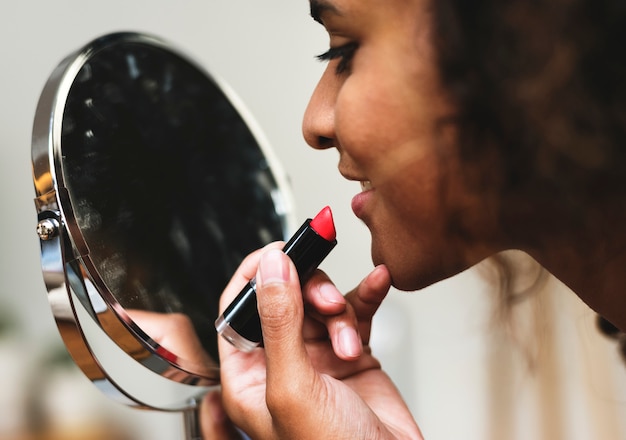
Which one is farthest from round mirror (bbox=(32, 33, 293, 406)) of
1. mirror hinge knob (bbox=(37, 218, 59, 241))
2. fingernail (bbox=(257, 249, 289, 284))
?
fingernail (bbox=(257, 249, 289, 284))

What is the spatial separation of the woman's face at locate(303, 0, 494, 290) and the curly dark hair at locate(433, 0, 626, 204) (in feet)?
0.07

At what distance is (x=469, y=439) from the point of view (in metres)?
0.97

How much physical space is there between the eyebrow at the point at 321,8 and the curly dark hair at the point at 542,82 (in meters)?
0.08

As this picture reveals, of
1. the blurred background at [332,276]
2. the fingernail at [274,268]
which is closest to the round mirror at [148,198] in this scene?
Result: the fingernail at [274,268]

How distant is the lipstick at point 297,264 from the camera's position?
0.54 metres

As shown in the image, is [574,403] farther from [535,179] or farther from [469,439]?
[535,179]

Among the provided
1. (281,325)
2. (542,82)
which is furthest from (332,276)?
(542,82)

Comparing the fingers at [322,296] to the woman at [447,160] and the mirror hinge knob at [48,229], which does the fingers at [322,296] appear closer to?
the woman at [447,160]

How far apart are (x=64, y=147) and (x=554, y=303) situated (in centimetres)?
71

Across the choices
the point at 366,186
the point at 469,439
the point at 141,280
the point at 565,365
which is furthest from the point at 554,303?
the point at 141,280

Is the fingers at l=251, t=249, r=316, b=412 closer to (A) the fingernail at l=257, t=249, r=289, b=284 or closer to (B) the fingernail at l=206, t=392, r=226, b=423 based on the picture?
(A) the fingernail at l=257, t=249, r=289, b=284

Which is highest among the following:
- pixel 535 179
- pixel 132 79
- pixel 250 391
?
pixel 535 179

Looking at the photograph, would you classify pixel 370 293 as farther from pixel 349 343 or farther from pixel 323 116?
pixel 323 116

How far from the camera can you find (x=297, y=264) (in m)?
0.54
